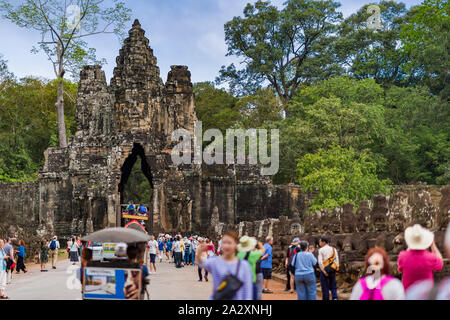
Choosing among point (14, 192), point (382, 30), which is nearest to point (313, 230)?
point (14, 192)

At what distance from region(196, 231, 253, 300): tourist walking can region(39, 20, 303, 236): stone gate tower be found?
122ft

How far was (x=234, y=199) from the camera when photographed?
158 ft

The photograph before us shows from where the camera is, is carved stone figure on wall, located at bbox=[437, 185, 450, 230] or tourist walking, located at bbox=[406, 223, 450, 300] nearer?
tourist walking, located at bbox=[406, 223, 450, 300]

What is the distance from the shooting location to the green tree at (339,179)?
126 ft

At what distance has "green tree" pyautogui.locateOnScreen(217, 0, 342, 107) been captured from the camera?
62.5 meters

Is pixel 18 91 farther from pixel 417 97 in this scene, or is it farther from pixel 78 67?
pixel 417 97

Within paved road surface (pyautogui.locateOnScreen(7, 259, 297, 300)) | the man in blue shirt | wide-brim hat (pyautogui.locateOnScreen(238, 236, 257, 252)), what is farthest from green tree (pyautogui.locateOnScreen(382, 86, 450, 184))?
wide-brim hat (pyautogui.locateOnScreen(238, 236, 257, 252))

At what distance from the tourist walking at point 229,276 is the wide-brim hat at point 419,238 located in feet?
7.19

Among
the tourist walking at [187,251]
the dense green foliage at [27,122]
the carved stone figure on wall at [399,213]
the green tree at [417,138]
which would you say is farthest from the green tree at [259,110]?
the carved stone figure on wall at [399,213]

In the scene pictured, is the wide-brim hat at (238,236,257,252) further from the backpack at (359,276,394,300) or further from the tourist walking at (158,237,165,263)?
the tourist walking at (158,237,165,263)

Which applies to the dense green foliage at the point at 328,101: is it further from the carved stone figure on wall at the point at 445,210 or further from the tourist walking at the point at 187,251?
the carved stone figure on wall at the point at 445,210

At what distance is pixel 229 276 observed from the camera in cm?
775

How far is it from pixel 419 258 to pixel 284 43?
188 feet

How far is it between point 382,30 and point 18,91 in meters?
36.7
